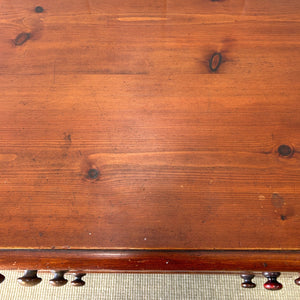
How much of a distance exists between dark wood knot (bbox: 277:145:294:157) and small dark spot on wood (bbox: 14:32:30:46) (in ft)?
1.76

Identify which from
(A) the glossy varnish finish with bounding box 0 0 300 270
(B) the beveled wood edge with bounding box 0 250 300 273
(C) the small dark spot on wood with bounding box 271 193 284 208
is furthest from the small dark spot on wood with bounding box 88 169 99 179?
(C) the small dark spot on wood with bounding box 271 193 284 208

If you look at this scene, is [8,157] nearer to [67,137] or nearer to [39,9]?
[67,137]

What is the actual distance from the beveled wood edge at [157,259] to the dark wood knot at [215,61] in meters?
0.34

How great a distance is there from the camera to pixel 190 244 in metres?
0.48

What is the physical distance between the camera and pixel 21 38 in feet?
2.09

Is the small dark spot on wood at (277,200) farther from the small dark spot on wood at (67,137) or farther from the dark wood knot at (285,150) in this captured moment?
the small dark spot on wood at (67,137)

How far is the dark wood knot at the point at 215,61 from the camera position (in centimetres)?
61

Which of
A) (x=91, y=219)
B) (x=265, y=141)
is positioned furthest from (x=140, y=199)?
(x=265, y=141)

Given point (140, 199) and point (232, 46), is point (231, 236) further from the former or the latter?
point (232, 46)

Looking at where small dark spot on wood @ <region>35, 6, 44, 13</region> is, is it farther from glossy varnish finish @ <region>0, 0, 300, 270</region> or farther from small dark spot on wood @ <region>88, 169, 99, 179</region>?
small dark spot on wood @ <region>88, 169, 99, 179</region>

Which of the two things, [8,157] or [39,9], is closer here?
[8,157]

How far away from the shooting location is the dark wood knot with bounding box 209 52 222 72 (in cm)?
61

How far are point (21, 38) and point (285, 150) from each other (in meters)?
0.56

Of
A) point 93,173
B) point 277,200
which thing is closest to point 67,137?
point 93,173
